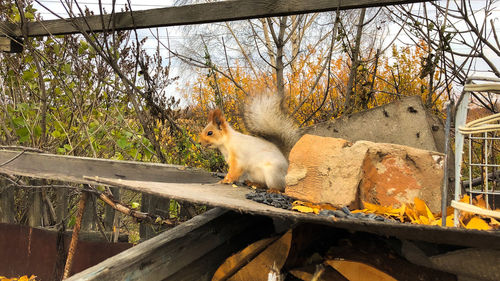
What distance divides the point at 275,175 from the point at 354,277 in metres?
0.68

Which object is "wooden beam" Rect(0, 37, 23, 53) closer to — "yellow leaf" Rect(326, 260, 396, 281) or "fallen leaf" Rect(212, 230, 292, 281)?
"fallen leaf" Rect(212, 230, 292, 281)

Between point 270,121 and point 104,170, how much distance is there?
1.02 metres

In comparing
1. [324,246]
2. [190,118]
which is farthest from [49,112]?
[324,246]

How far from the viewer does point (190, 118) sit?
441 cm

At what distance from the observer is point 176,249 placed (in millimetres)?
1554

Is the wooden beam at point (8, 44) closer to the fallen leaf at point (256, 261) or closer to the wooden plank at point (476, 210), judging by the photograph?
the fallen leaf at point (256, 261)

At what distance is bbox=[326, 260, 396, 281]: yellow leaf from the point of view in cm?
146

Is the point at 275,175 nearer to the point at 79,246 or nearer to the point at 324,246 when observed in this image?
the point at 324,246

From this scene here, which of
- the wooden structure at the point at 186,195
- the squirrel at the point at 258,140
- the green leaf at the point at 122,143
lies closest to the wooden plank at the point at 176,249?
the wooden structure at the point at 186,195

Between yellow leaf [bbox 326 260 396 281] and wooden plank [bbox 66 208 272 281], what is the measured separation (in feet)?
1.70

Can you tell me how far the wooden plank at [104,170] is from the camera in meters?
2.47

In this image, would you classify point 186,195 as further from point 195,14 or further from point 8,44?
point 8,44

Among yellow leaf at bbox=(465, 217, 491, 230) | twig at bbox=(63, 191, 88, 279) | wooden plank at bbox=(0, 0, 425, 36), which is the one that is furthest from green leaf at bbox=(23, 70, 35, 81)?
Result: yellow leaf at bbox=(465, 217, 491, 230)

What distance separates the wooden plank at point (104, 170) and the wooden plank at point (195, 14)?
969 mm
